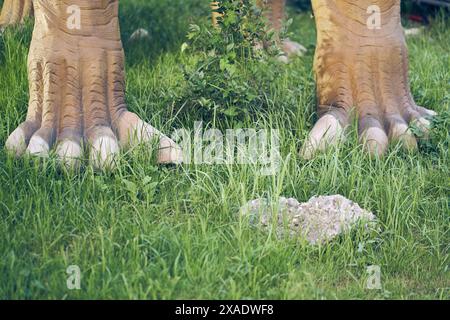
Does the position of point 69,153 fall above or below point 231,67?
below

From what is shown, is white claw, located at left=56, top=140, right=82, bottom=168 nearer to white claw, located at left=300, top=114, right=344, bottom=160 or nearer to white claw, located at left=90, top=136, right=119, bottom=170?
white claw, located at left=90, top=136, right=119, bottom=170

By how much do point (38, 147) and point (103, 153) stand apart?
11.1 inches

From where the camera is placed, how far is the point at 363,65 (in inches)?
182

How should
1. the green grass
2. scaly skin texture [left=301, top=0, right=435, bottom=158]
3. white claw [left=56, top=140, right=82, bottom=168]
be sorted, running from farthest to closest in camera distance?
scaly skin texture [left=301, top=0, right=435, bottom=158] → white claw [left=56, top=140, right=82, bottom=168] → the green grass

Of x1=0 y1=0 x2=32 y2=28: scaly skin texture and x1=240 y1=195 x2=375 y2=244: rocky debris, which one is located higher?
x1=0 y1=0 x2=32 y2=28: scaly skin texture

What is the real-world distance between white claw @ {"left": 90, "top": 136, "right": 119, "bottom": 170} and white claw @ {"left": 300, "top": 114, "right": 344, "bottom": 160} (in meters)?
0.87

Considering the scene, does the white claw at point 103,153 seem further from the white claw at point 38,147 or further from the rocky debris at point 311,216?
the rocky debris at point 311,216

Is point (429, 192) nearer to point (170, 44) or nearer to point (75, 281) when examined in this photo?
point (75, 281)

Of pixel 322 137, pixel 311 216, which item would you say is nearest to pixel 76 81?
pixel 322 137

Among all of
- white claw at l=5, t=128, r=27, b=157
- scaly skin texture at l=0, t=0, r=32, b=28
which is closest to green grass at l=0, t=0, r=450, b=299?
white claw at l=5, t=128, r=27, b=157

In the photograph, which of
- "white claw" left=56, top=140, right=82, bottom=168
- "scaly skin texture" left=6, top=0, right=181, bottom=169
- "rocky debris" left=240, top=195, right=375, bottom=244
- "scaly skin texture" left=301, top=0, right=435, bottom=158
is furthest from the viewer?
"scaly skin texture" left=301, top=0, right=435, bottom=158

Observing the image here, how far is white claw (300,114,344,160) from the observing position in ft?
14.5

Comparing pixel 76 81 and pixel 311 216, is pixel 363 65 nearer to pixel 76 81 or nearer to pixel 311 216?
pixel 311 216

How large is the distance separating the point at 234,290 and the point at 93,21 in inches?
64.1
